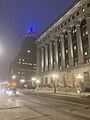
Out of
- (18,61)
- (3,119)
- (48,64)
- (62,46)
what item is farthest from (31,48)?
(3,119)

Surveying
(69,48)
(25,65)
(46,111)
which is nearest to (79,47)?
(69,48)

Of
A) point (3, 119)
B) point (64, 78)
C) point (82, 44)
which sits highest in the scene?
point (82, 44)

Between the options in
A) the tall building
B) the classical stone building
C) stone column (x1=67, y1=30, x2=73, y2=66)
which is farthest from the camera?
the tall building

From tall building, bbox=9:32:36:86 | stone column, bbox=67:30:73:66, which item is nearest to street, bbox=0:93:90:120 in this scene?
stone column, bbox=67:30:73:66

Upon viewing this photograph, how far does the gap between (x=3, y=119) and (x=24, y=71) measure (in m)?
147

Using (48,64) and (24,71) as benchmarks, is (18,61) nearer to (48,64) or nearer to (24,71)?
(24,71)

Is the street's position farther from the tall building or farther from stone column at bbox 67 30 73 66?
the tall building

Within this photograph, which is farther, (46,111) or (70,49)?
(70,49)

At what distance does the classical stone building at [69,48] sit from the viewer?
167 ft

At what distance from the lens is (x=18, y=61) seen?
157m

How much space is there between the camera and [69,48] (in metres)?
59.4

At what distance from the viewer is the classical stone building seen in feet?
167

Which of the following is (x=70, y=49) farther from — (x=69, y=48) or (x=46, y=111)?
(x=46, y=111)

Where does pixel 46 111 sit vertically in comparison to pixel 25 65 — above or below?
below
